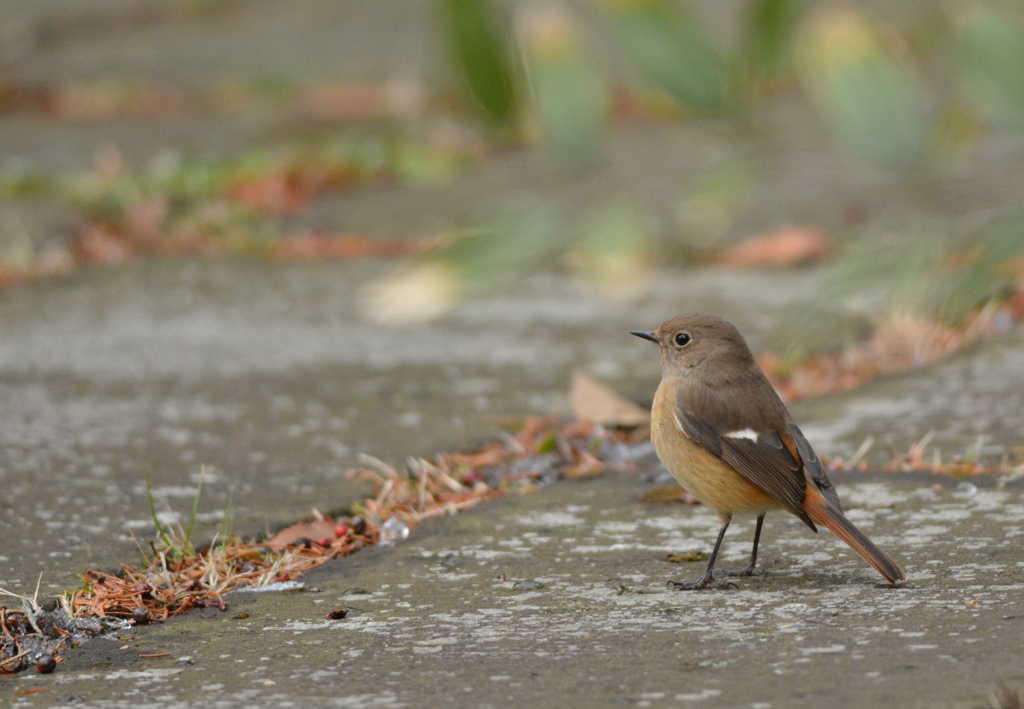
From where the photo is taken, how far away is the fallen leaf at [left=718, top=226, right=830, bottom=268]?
5.15 m

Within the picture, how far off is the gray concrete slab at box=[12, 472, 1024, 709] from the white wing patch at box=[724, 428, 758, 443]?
9.8 inches

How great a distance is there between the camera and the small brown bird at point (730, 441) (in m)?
2.36

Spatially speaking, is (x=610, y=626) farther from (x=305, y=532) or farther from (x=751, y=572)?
(x=305, y=532)

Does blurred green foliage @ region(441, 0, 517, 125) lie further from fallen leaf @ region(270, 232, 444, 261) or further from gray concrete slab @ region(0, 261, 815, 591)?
fallen leaf @ region(270, 232, 444, 261)

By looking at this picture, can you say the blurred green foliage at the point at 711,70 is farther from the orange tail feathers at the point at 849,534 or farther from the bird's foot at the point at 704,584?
the bird's foot at the point at 704,584

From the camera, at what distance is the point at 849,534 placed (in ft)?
7.22

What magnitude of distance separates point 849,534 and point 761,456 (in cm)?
31

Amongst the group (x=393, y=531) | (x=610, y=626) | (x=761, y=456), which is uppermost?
(x=761, y=456)

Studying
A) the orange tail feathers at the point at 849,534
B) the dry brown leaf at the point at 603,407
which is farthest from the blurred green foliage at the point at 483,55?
the dry brown leaf at the point at 603,407

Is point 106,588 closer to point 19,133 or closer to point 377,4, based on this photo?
point 19,133

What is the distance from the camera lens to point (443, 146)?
268 inches

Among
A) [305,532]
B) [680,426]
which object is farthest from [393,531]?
[680,426]

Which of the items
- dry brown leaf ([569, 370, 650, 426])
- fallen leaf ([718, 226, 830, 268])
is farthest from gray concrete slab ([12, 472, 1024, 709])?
fallen leaf ([718, 226, 830, 268])

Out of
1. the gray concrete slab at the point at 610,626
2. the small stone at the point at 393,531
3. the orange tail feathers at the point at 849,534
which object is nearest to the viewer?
the gray concrete slab at the point at 610,626
